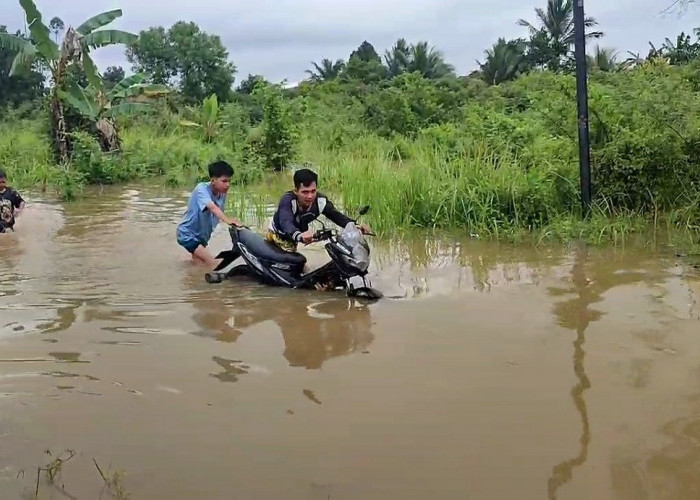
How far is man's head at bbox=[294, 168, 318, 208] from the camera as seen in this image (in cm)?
595

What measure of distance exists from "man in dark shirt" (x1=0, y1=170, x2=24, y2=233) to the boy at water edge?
300cm

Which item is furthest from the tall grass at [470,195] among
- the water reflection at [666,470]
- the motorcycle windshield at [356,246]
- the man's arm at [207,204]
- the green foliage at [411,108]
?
the green foliage at [411,108]

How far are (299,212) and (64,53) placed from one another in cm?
1158

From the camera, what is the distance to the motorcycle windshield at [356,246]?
5.58 meters

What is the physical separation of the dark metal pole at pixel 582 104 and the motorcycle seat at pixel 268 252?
351 centimetres

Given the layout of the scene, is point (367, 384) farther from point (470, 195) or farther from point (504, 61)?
point (504, 61)

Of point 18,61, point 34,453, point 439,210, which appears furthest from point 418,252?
point 18,61

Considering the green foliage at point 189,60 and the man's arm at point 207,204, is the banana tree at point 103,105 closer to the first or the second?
the man's arm at point 207,204

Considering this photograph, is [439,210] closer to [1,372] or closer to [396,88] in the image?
[1,372]

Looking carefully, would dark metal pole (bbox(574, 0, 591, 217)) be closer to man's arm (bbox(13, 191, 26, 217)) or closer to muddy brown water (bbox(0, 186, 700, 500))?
muddy brown water (bbox(0, 186, 700, 500))

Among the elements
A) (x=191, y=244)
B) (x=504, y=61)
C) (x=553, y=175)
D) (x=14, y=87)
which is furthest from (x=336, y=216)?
(x=14, y=87)

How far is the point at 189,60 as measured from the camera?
123 ft

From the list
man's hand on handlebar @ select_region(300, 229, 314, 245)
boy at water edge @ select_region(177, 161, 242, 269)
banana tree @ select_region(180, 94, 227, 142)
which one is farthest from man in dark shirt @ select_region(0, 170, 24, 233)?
banana tree @ select_region(180, 94, 227, 142)

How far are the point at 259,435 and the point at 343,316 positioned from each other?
2042 millimetres
